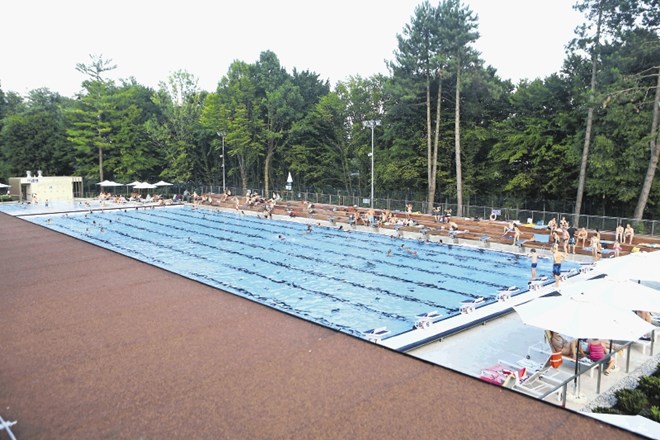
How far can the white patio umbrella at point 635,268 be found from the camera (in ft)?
32.5

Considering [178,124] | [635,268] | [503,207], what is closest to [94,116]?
[178,124]

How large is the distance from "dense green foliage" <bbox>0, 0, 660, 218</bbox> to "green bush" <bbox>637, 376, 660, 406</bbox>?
17076 millimetres

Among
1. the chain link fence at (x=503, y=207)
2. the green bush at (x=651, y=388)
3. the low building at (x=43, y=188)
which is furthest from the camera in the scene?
the low building at (x=43, y=188)

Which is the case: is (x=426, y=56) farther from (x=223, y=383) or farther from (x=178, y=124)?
(x=178, y=124)

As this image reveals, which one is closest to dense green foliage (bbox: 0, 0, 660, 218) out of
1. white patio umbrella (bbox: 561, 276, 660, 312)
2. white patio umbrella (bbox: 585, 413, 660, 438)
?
white patio umbrella (bbox: 561, 276, 660, 312)

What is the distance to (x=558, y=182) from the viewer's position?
27.2 meters

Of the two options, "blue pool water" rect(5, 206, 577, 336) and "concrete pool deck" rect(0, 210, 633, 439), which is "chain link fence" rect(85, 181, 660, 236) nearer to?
"blue pool water" rect(5, 206, 577, 336)

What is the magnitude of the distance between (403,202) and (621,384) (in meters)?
23.7

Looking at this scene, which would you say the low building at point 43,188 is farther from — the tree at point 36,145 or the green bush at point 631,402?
the green bush at point 631,402

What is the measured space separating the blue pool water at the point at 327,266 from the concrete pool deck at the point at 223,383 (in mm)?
1905

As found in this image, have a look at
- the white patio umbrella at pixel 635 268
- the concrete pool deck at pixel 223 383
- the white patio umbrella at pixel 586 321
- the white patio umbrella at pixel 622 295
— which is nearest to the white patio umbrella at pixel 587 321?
the white patio umbrella at pixel 586 321

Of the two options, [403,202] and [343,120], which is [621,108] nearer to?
[403,202]

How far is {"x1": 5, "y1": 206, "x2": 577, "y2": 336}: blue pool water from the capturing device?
12844mm

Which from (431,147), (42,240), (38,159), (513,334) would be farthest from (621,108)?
(38,159)
